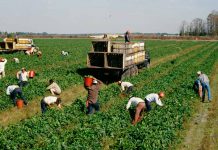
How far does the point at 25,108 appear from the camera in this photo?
661 inches

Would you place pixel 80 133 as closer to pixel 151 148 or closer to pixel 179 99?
pixel 151 148

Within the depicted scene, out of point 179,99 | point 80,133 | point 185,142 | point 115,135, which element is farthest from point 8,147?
point 179,99

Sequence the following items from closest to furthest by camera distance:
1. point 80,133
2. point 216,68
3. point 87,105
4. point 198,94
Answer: point 80,133 → point 87,105 → point 198,94 → point 216,68

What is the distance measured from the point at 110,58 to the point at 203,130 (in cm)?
1138

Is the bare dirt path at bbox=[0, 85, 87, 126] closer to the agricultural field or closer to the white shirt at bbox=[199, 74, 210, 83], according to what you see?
the agricultural field

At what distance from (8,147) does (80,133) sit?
233 cm

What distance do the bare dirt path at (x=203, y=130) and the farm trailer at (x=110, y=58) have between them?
721cm

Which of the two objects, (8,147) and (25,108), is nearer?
(8,147)

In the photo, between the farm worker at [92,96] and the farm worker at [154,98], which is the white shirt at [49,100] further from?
the farm worker at [154,98]

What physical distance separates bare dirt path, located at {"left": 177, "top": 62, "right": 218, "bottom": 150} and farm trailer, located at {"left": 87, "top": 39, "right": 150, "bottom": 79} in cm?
721

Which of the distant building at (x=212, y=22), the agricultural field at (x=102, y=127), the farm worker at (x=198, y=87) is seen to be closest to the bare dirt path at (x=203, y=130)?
the agricultural field at (x=102, y=127)

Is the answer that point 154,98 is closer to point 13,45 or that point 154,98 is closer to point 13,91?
point 13,91

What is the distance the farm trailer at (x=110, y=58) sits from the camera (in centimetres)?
2384

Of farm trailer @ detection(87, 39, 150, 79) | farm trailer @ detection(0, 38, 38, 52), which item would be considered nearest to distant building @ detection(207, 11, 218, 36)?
farm trailer @ detection(0, 38, 38, 52)
